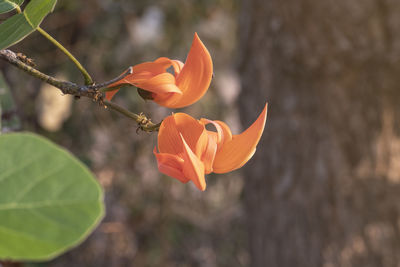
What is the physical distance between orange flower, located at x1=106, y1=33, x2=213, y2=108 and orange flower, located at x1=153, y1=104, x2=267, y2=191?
0.10 feet

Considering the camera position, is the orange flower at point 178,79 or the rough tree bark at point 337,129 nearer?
the orange flower at point 178,79

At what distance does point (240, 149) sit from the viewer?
418 mm

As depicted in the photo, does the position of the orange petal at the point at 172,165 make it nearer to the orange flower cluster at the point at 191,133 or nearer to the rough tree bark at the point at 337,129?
the orange flower cluster at the point at 191,133

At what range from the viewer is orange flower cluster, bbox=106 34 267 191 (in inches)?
16.4

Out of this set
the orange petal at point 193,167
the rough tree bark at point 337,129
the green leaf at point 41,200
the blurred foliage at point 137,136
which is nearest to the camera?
the green leaf at point 41,200

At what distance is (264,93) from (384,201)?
57 cm

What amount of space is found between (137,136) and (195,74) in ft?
8.14

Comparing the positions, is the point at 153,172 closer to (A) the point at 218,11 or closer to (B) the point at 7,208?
(A) the point at 218,11

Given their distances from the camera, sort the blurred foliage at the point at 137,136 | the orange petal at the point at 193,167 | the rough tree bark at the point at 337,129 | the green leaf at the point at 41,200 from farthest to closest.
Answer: the blurred foliage at the point at 137,136
the rough tree bark at the point at 337,129
the orange petal at the point at 193,167
the green leaf at the point at 41,200

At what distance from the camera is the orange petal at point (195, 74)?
17.3 inches

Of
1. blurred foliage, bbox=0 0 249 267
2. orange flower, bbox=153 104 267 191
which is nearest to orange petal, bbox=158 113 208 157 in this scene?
orange flower, bbox=153 104 267 191

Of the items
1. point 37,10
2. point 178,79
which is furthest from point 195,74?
point 37,10

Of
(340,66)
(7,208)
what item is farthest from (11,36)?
(340,66)

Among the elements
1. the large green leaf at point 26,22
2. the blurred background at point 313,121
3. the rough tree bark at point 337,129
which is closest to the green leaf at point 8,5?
the large green leaf at point 26,22
